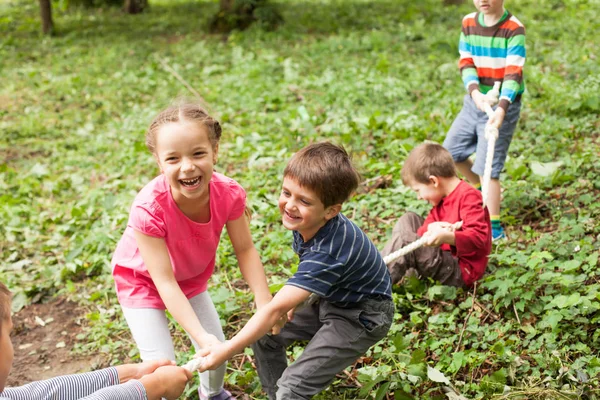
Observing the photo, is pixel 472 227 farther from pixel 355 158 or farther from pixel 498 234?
pixel 355 158

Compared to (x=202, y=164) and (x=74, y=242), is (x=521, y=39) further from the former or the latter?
(x=74, y=242)

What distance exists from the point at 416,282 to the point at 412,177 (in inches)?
25.8

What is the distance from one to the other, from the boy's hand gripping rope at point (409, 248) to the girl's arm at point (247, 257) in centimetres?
68

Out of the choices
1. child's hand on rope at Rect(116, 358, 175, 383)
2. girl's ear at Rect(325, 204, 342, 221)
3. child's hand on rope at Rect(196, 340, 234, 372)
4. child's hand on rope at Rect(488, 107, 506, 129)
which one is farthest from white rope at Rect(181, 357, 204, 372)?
child's hand on rope at Rect(488, 107, 506, 129)

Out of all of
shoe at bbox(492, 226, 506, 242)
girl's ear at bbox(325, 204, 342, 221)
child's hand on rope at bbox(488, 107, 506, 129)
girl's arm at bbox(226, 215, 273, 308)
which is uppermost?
child's hand on rope at bbox(488, 107, 506, 129)

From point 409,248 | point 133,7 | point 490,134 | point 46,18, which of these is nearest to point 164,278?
point 409,248

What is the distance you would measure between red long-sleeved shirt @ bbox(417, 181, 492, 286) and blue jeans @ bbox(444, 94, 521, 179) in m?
0.66

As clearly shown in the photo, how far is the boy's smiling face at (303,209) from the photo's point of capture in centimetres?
256

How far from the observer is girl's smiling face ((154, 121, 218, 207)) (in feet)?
8.46

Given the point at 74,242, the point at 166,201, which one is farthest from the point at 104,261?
the point at 166,201

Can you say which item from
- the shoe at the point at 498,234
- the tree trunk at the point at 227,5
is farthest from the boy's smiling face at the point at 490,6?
the tree trunk at the point at 227,5

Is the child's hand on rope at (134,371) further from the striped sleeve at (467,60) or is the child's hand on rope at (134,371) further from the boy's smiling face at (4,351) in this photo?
the striped sleeve at (467,60)

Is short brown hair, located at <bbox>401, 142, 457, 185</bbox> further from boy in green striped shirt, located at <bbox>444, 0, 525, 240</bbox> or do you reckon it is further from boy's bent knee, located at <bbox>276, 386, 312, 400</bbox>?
boy's bent knee, located at <bbox>276, 386, 312, 400</bbox>

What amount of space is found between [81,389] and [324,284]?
1049 millimetres
